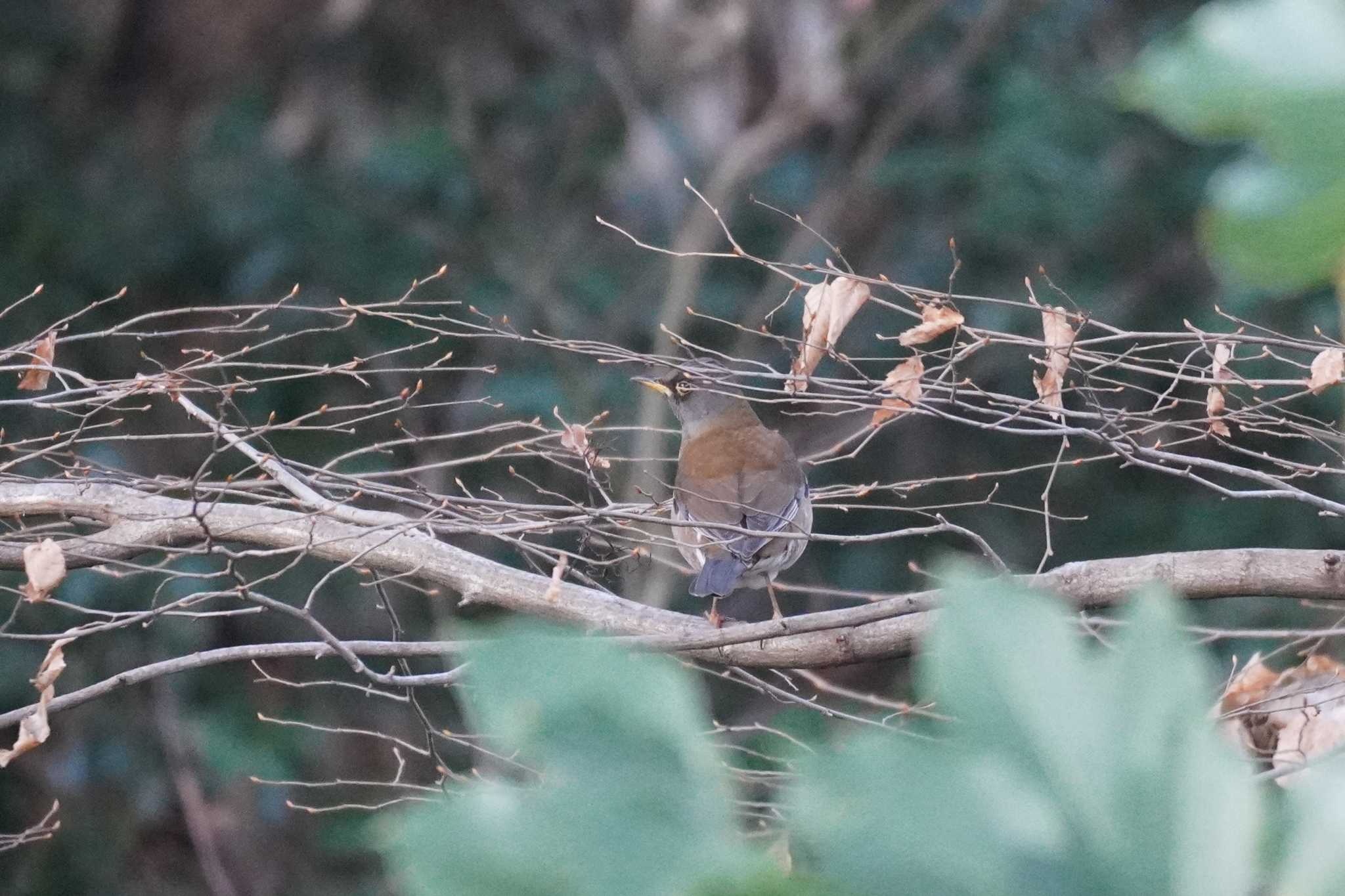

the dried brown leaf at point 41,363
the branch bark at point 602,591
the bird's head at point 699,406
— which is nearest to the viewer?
the branch bark at point 602,591

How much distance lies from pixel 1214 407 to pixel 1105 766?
2166 mm

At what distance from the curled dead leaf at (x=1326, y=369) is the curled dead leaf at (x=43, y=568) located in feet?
7.31

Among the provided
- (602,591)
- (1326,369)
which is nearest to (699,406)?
(602,591)

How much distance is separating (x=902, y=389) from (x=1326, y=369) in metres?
0.75

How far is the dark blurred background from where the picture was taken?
27.2 feet

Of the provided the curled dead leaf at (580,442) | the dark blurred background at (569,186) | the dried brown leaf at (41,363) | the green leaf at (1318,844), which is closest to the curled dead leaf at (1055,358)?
the curled dead leaf at (580,442)

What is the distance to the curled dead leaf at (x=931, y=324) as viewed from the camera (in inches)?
109

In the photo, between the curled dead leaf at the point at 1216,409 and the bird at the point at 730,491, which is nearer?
the curled dead leaf at the point at 1216,409

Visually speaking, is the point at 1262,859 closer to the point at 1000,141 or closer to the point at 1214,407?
the point at 1214,407

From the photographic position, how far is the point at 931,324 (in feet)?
9.11

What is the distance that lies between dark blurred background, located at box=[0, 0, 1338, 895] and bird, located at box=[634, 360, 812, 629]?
113 inches

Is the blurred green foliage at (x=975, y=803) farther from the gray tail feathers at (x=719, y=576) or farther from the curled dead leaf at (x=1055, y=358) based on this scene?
the gray tail feathers at (x=719, y=576)

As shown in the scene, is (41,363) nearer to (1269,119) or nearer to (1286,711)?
(1286,711)

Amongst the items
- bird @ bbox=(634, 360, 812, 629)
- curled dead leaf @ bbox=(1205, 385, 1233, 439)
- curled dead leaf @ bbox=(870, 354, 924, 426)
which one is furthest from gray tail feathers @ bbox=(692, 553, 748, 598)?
curled dead leaf @ bbox=(1205, 385, 1233, 439)
